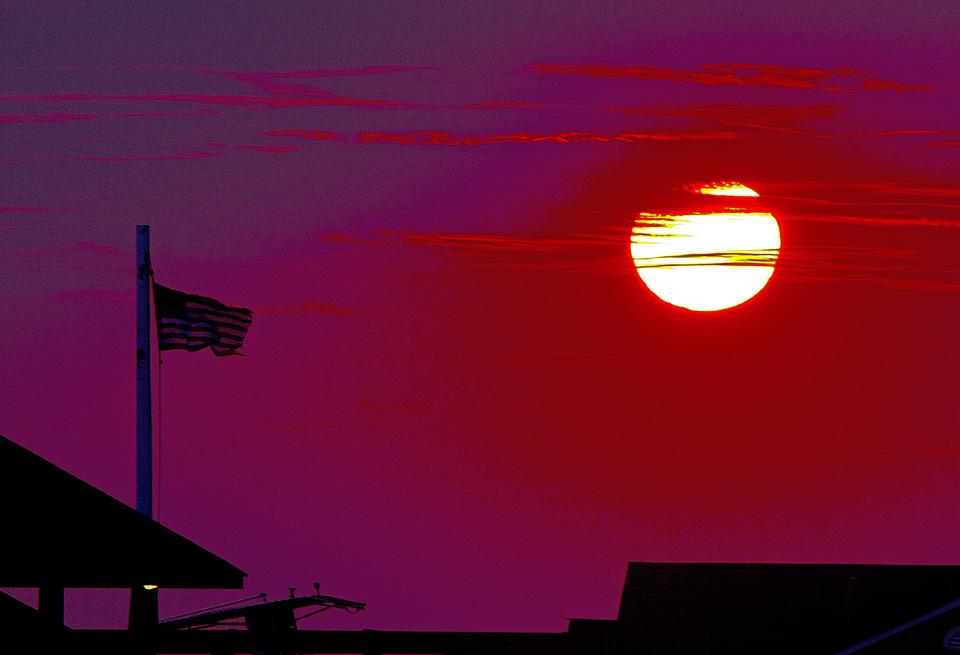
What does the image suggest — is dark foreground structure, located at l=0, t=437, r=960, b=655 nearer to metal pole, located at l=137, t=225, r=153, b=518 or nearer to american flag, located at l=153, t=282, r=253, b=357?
metal pole, located at l=137, t=225, r=153, b=518

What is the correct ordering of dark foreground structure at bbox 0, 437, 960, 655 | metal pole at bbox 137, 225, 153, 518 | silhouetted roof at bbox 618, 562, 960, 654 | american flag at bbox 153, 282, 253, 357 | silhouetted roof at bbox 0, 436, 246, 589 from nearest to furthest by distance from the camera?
silhouetted roof at bbox 0, 436, 246, 589 → metal pole at bbox 137, 225, 153, 518 → american flag at bbox 153, 282, 253, 357 → dark foreground structure at bbox 0, 437, 960, 655 → silhouetted roof at bbox 618, 562, 960, 654

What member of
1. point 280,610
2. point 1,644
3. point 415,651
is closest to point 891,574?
point 415,651

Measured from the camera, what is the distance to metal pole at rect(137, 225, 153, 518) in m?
19.3

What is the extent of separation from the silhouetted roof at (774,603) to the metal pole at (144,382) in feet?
67.5

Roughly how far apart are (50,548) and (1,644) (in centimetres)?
292

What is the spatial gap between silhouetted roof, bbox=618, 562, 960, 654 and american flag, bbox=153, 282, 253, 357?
62.5ft

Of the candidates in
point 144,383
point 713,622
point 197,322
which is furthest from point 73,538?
point 713,622

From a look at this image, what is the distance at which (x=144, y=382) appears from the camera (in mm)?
19859

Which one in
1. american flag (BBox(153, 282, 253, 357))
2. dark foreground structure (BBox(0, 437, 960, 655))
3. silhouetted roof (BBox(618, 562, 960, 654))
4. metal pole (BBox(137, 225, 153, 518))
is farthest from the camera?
silhouetted roof (BBox(618, 562, 960, 654))

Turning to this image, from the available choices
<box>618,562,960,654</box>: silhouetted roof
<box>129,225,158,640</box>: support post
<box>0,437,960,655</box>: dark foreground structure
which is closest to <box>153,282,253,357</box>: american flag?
<box>129,225,158,640</box>: support post

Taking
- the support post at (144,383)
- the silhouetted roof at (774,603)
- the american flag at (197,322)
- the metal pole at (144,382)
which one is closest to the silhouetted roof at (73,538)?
the support post at (144,383)

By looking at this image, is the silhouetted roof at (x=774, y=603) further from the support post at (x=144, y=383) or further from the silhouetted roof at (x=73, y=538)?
the silhouetted roof at (x=73, y=538)

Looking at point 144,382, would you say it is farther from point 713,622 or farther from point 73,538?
point 713,622

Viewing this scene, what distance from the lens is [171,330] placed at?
21.0 meters
